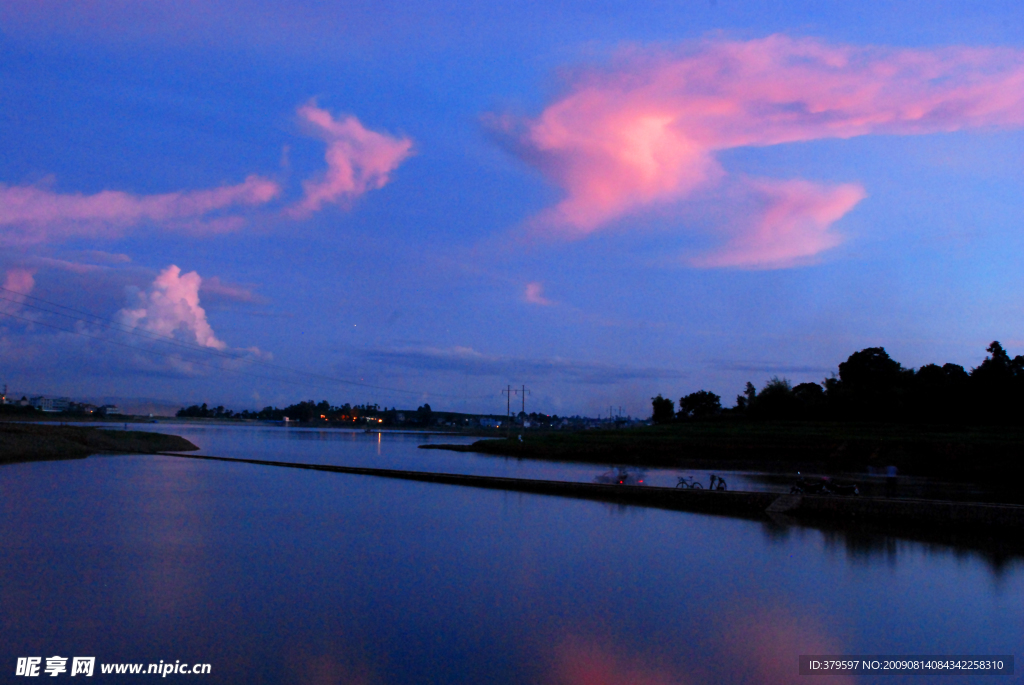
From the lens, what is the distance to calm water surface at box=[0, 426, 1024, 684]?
8508mm

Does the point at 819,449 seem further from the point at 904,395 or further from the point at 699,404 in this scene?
the point at 699,404

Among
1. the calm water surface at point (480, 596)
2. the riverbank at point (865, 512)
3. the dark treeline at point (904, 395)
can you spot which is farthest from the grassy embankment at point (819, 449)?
the calm water surface at point (480, 596)

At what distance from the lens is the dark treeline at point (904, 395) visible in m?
61.0

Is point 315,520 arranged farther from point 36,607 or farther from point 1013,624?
point 1013,624

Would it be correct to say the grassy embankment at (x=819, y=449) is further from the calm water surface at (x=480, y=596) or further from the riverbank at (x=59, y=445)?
the riverbank at (x=59, y=445)

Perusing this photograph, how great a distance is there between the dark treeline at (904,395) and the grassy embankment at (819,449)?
5864 millimetres

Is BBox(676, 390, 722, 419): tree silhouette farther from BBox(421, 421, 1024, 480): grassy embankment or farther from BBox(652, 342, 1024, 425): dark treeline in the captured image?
BBox(421, 421, 1024, 480): grassy embankment

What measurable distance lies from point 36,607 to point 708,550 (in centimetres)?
1266

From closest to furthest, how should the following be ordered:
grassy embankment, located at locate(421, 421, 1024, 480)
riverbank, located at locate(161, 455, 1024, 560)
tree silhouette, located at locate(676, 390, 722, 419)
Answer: riverbank, located at locate(161, 455, 1024, 560)
grassy embankment, located at locate(421, 421, 1024, 480)
tree silhouette, located at locate(676, 390, 722, 419)

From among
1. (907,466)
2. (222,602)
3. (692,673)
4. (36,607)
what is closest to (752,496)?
(692,673)

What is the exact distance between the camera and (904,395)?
7019 centimetres

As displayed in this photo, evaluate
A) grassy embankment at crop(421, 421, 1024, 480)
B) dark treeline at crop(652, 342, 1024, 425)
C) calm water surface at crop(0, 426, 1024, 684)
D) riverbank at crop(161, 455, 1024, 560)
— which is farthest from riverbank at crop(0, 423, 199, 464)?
dark treeline at crop(652, 342, 1024, 425)

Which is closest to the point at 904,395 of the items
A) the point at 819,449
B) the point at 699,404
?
the point at 819,449

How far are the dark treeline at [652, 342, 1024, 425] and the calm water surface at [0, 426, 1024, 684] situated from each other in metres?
53.2
